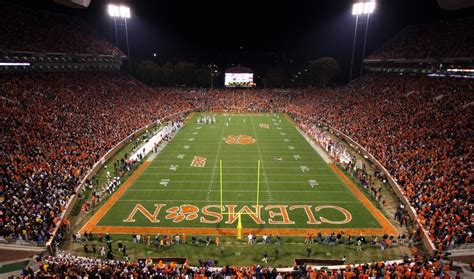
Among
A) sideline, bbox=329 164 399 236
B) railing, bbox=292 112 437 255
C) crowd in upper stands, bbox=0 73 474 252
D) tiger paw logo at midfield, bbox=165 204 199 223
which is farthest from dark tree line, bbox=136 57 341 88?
tiger paw logo at midfield, bbox=165 204 199 223

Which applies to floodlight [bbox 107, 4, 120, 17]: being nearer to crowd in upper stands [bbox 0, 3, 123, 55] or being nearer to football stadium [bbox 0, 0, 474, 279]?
football stadium [bbox 0, 0, 474, 279]

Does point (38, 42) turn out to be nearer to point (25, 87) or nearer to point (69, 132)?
point (25, 87)

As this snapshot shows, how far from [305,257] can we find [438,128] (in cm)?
1702

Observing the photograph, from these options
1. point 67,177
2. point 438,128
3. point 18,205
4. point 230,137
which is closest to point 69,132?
point 67,177

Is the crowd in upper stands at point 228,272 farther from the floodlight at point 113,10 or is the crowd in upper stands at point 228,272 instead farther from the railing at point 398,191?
the floodlight at point 113,10

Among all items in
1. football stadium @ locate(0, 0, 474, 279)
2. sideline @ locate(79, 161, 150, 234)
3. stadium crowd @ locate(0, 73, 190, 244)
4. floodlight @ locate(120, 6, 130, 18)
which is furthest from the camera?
floodlight @ locate(120, 6, 130, 18)

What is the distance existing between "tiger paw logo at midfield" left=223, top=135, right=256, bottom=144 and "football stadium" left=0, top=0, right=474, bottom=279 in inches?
17.5

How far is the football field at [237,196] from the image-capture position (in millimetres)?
17984

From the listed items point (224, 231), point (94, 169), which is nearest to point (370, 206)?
point (224, 231)

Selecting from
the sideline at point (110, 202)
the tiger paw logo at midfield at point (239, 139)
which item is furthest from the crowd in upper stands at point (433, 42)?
the sideline at point (110, 202)

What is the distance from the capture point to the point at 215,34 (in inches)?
2776

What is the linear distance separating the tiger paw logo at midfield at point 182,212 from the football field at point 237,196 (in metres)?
0.06

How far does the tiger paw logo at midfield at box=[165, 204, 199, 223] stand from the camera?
18.7 metres

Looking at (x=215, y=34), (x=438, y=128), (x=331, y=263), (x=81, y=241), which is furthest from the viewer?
(x=215, y=34)
